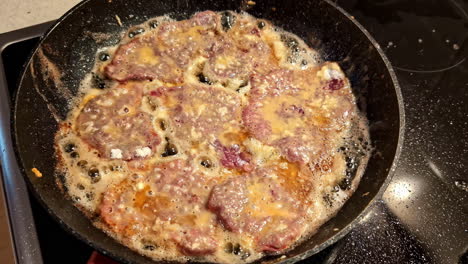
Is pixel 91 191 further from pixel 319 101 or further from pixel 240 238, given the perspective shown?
pixel 319 101

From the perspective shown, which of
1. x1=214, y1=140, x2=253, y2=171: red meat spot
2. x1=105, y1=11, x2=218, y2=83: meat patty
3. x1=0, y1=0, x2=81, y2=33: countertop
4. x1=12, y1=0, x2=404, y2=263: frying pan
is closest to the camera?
x1=12, y1=0, x2=404, y2=263: frying pan

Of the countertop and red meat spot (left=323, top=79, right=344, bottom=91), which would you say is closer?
red meat spot (left=323, top=79, right=344, bottom=91)

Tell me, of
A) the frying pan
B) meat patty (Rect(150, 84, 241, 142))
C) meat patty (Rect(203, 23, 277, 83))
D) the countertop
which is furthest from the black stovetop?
meat patty (Rect(203, 23, 277, 83))

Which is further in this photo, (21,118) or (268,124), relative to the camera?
(268,124)

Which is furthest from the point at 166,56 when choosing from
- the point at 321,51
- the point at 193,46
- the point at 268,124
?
the point at 321,51

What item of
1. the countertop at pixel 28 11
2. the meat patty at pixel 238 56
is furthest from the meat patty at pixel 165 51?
the countertop at pixel 28 11

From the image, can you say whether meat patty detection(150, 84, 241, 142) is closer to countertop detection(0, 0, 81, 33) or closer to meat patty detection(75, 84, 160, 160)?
meat patty detection(75, 84, 160, 160)

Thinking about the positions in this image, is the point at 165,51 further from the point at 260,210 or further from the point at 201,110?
the point at 260,210
